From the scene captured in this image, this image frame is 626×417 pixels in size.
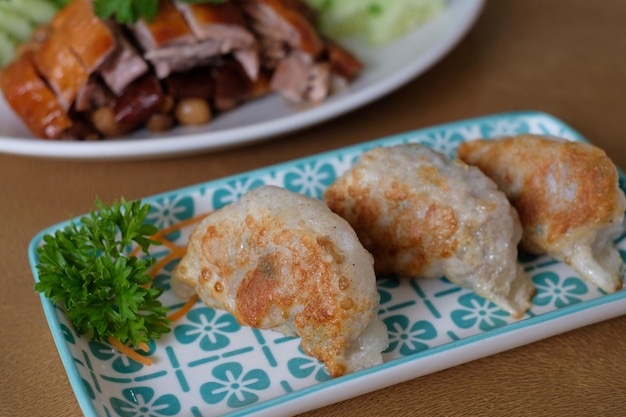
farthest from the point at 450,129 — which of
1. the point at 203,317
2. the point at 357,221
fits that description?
the point at 203,317

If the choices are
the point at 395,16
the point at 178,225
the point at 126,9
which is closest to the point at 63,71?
the point at 126,9

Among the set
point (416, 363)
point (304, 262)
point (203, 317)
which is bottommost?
point (416, 363)

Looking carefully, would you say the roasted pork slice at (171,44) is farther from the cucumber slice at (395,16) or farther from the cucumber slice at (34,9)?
the cucumber slice at (395,16)

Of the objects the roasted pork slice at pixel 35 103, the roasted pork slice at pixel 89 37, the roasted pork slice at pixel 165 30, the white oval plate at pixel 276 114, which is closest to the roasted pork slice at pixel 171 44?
the roasted pork slice at pixel 165 30

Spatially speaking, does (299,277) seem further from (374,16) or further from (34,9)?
(34,9)

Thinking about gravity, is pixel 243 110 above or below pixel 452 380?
above

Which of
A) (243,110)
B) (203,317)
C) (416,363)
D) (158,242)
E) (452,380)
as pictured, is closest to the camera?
(416,363)

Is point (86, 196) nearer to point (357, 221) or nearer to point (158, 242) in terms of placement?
point (158, 242)
